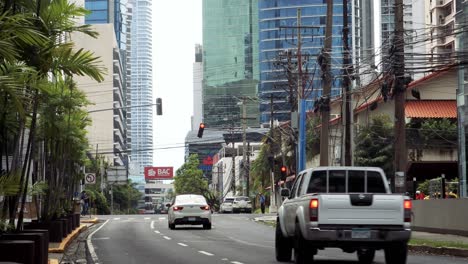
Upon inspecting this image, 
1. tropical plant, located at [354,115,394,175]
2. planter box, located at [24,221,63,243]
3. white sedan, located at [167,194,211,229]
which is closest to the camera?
planter box, located at [24,221,63,243]

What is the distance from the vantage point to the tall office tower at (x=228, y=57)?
141 meters

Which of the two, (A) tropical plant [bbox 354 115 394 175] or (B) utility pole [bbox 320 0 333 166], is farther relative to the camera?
(A) tropical plant [bbox 354 115 394 175]

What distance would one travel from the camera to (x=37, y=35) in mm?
10172

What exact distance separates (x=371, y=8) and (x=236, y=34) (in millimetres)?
62840

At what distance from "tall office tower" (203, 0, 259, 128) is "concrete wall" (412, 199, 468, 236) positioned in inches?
3909

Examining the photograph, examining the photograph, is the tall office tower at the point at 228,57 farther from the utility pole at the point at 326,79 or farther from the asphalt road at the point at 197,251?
the asphalt road at the point at 197,251

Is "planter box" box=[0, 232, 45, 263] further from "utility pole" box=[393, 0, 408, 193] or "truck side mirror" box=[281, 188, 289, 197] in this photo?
"utility pole" box=[393, 0, 408, 193]

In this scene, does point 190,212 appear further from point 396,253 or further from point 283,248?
point 396,253

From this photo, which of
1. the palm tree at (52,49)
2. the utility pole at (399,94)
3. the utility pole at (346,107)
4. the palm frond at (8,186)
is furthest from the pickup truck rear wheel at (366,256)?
the utility pole at (346,107)

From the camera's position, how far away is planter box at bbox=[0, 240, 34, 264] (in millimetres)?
12156

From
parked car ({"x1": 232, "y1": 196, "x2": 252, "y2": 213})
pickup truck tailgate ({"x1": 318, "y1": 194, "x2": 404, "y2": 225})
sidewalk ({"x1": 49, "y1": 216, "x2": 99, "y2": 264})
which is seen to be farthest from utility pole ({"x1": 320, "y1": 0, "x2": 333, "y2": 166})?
parked car ({"x1": 232, "y1": 196, "x2": 252, "y2": 213})

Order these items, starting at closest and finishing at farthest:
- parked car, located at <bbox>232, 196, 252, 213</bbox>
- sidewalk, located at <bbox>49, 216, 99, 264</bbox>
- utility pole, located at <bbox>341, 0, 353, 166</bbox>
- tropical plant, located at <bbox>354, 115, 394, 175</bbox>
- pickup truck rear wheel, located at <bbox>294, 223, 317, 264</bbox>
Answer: pickup truck rear wheel, located at <bbox>294, 223, 317, 264</bbox>
sidewalk, located at <bbox>49, 216, 99, 264</bbox>
utility pole, located at <bbox>341, 0, 353, 166</bbox>
tropical plant, located at <bbox>354, 115, 394, 175</bbox>
parked car, located at <bbox>232, 196, 252, 213</bbox>

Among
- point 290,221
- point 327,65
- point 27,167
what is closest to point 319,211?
point 290,221

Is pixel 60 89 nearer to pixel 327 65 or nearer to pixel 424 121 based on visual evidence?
pixel 327 65
